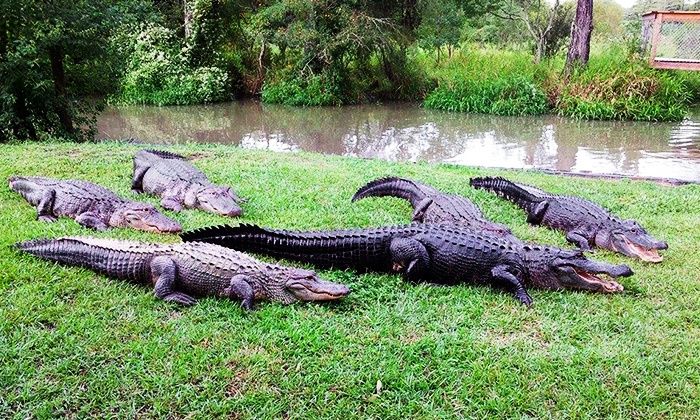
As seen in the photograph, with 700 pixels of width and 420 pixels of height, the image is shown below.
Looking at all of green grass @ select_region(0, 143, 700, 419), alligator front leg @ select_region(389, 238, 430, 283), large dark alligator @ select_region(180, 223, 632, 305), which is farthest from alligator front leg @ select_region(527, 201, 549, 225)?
alligator front leg @ select_region(389, 238, 430, 283)

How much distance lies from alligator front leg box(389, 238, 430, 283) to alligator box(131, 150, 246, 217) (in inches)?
70.1

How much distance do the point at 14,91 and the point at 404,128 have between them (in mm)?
Answer: 8075

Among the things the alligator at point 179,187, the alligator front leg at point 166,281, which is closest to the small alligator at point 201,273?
the alligator front leg at point 166,281

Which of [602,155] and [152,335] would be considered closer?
[152,335]

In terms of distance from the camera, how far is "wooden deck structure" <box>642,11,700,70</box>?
1306 cm

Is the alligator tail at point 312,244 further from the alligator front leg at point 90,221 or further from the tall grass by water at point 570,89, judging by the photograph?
the tall grass by water at point 570,89

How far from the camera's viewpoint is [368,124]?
13.6 m

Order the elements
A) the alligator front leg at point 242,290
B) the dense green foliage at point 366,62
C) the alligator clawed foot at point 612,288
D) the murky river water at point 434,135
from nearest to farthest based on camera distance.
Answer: the alligator front leg at point 242,290
the alligator clawed foot at point 612,288
the murky river water at point 434,135
the dense green foliage at point 366,62

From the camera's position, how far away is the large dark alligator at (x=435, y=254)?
3740 millimetres

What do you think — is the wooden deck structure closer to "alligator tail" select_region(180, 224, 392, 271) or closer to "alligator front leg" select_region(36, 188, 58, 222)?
"alligator tail" select_region(180, 224, 392, 271)

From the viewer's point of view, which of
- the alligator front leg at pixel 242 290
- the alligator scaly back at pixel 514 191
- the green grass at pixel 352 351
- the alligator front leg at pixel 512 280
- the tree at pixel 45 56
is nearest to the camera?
A: the green grass at pixel 352 351

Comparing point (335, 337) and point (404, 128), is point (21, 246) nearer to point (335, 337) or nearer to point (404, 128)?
point (335, 337)

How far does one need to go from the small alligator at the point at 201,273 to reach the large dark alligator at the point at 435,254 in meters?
0.43

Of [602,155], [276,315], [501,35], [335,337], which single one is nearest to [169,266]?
[276,315]
